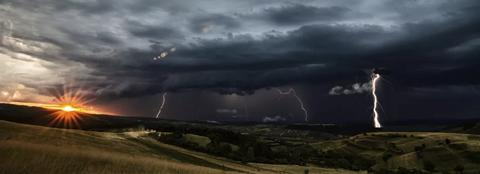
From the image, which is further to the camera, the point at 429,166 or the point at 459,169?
the point at 429,166

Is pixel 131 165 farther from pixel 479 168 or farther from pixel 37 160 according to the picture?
pixel 479 168

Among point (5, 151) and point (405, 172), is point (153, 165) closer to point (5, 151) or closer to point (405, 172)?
point (5, 151)

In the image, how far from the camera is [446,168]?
183 m

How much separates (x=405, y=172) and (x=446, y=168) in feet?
139

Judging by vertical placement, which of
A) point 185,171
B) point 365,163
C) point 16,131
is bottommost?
point 365,163

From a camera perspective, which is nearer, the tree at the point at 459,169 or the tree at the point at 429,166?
the tree at the point at 459,169

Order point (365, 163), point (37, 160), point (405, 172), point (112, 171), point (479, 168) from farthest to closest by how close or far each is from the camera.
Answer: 1. point (365, 163)
2. point (479, 168)
3. point (405, 172)
4. point (112, 171)
5. point (37, 160)

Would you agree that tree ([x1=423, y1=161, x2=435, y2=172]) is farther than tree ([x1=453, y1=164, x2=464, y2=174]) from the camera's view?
Yes

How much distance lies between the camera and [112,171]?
2825 centimetres

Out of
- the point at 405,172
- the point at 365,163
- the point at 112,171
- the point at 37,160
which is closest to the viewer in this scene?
the point at 37,160

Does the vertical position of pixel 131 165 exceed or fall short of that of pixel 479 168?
it exceeds it

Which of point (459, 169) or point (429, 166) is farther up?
point (429, 166)

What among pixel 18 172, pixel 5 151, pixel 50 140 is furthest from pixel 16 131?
pixel 18 172

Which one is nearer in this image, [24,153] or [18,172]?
[18,172]
